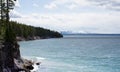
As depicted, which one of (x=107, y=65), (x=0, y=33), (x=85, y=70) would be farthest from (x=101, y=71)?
(x=0, y=33)

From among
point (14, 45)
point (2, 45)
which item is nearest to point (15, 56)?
point (14, 45)

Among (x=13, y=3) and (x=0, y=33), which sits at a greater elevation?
(x=13, y=3)

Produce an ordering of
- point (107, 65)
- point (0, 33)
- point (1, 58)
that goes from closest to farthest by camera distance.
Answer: point (1, 58)
point (0, 33)
point (107, 65)

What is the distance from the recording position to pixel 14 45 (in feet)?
188

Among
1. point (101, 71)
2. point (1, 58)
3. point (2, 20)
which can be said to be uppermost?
point (2, 20)

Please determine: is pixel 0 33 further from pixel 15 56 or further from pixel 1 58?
pixel 1 58

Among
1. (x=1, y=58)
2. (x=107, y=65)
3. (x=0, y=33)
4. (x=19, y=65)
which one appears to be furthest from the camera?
(x=107, y=65)

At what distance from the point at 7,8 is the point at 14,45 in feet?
35.0

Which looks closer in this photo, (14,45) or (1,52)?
(1,52)

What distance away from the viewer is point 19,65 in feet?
184

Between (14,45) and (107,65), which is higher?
(14,45)

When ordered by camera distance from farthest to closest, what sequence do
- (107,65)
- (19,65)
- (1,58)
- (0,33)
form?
(107,65) → (0,33) → (19,65) → (1,58)

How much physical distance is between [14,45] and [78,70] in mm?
14336

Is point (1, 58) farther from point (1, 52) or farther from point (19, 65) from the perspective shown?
point (19, 65)
